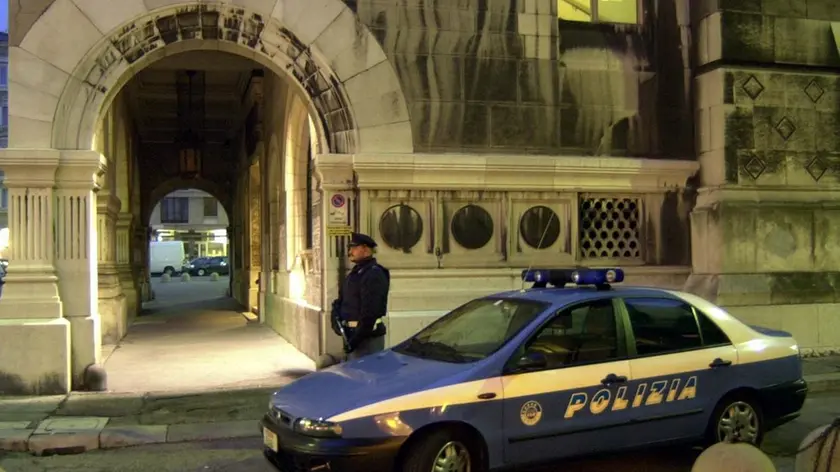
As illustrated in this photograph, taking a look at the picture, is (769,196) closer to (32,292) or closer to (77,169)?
(77,169)

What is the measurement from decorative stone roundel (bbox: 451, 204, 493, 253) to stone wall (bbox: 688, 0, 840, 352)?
302 centimetres

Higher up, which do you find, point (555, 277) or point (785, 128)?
point (785, 128)

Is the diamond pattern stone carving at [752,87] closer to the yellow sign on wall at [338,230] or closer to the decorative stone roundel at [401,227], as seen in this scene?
the decorative stone roundel at [401,227]

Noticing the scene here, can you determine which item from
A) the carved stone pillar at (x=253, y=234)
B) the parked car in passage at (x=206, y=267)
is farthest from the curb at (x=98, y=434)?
the parked car in passage at (x=206, y=267)

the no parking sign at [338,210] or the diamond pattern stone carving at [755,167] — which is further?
the diamond pattern stone carving at [755,167]

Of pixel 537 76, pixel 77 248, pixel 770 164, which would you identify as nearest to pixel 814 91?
pixel 770 164

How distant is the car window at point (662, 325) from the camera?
5492 mm

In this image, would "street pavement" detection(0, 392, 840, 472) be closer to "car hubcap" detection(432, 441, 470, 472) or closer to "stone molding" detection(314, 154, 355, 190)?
"car hubcap" detection(432, 441, 470, 472)

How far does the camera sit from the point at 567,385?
504cm

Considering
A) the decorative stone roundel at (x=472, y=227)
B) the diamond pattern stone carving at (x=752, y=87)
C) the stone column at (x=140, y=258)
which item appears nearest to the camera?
the decorative stone roundel at (x=472, y=227)

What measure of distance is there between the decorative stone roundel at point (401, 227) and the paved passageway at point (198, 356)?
2.15m

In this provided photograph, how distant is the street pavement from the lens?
580cm

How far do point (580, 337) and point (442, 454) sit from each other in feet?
4.47

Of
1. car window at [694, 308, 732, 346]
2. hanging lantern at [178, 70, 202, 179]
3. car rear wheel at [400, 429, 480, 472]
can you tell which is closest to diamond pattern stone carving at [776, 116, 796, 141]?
car window at [694, 308, 732, 346]
